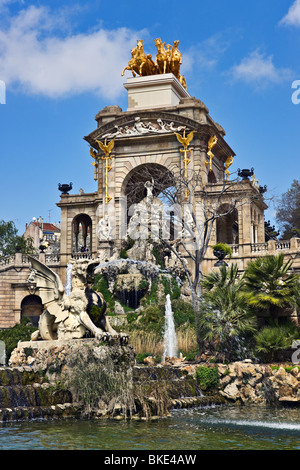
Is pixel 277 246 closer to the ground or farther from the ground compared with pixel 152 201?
closer to the ground

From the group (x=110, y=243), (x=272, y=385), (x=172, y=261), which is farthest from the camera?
(x=110, y=243)

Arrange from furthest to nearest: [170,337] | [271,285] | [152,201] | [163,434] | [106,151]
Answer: [106,151]
[152,201]
[170,337]
[271,285]
[163,434]

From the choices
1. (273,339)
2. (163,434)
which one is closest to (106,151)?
(273,339)

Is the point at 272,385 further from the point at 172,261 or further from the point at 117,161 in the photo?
the point at 117,161

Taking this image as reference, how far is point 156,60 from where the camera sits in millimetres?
47219

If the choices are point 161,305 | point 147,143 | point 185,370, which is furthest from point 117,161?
point 185,370

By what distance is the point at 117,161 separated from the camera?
44406 millimetres

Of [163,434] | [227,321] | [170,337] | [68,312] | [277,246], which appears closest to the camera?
[163,434]

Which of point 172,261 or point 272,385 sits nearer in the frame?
point 272,385

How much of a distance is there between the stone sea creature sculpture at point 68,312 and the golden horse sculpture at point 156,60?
2999 cm

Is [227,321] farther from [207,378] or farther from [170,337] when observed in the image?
[170,337]

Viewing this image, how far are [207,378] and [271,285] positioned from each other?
4.58m

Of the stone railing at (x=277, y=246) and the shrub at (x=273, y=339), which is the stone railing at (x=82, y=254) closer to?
the stone railing at (x=277, y=246)

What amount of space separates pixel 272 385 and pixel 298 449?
9085 mm
